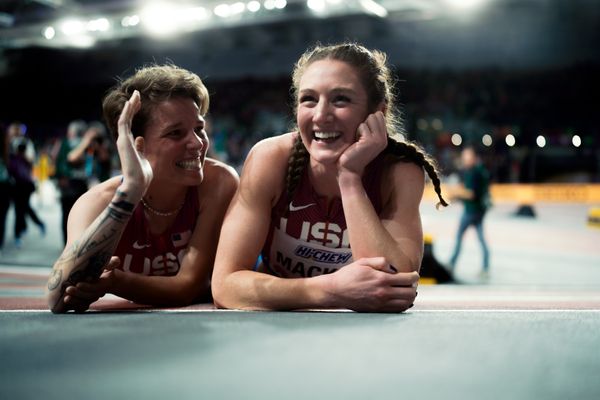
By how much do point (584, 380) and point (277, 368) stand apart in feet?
2.02

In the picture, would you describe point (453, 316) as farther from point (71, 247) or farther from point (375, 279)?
point (71, 247)

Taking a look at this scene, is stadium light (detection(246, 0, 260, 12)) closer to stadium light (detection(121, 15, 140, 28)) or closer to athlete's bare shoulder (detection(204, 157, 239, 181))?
stadium light (detection(121, 15, 140, 28))

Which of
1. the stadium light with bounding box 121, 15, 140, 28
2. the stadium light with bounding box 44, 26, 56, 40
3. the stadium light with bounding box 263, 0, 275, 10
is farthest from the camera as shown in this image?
the stadium light with bounding box 44, 26, 56, 40

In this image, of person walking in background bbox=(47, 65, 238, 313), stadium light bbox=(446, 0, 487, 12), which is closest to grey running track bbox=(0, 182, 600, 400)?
person walking in background bbox=(47, 65, 238, 313)

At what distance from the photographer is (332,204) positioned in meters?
2.49

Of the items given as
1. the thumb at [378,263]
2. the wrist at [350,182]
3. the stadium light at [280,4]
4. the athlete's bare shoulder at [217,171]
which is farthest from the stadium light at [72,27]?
the thumb at [378,263]

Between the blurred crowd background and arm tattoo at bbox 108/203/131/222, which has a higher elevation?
the blurred crowd background

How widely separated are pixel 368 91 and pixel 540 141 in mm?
19776

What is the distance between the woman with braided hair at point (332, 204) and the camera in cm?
211

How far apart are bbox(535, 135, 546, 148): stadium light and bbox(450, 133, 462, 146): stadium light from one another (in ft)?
8.60

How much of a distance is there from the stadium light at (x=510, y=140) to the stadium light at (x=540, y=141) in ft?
2.66

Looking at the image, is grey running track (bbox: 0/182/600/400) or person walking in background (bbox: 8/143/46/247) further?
person walking in background (bbox: 8/143/46/247)

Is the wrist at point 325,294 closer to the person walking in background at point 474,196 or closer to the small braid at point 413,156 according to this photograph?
the small braid at point 413,156

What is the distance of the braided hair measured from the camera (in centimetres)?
236
